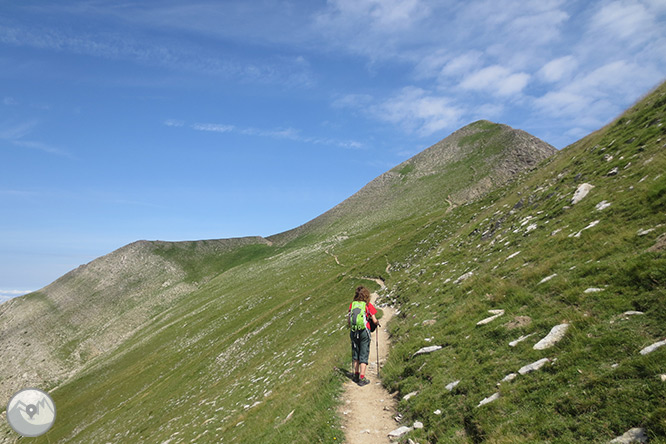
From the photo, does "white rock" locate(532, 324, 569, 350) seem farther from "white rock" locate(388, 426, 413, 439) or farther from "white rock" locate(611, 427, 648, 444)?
"white rock" locate(388, 426, 413, 439)

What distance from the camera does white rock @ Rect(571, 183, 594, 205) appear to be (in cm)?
1772

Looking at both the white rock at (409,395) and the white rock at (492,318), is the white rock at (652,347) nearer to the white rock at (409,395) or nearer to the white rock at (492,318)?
the white rock at (492,318)

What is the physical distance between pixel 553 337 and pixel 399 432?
508 centimetres

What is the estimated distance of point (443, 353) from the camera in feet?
38.9

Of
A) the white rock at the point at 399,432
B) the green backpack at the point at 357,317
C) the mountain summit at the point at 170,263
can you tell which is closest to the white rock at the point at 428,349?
the green backpack at the point at 357,317

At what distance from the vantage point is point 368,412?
1131 centimetres

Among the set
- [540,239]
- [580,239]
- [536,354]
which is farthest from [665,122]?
[536,354]

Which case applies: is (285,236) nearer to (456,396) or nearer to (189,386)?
(189,386)

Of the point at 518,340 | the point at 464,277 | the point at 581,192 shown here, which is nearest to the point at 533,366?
the point at 518,340

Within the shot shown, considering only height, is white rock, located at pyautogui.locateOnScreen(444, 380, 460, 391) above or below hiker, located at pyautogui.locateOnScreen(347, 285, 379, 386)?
below

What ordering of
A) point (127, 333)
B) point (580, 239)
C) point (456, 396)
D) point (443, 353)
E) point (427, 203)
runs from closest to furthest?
point (456, 396), point (443, 353), point (580, 239), point (427, 203), point (127, 333)

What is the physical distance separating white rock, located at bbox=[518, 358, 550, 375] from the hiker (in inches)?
250

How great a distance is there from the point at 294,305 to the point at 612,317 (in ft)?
129

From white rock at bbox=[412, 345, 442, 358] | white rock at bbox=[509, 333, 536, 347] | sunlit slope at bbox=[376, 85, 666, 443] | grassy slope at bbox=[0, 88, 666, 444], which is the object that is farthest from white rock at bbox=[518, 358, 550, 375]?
white rock at bbox=[412, 345, 442, 358]
